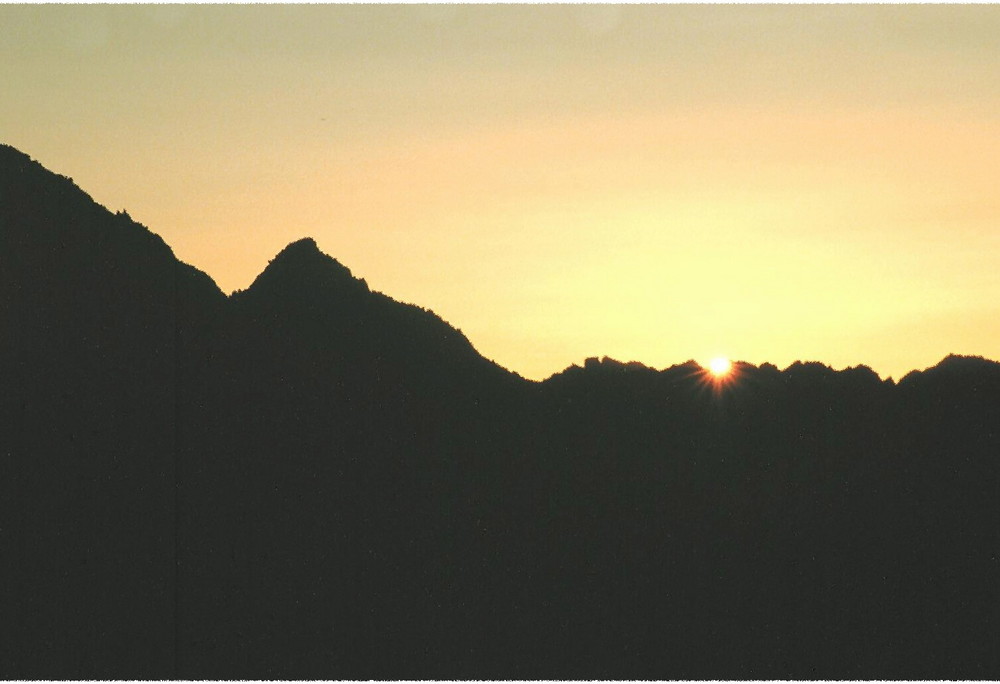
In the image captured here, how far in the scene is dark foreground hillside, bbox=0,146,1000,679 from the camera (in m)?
38.1

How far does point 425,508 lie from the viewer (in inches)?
1714

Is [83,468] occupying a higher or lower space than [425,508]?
higher

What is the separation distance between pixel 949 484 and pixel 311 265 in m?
29.3

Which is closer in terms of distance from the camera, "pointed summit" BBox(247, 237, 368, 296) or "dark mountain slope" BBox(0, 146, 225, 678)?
"dark mountain slope" BBox(0, 146, 225, 678)

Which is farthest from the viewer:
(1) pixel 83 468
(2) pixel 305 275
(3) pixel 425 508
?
(2) pixel 305 275

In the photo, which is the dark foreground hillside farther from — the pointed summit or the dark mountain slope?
the pointed summit

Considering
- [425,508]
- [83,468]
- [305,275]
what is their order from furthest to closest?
[305,275]
[425,508]
[83,468]

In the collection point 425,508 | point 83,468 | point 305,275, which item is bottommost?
point 425,508

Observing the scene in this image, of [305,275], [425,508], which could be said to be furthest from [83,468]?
[305,275]

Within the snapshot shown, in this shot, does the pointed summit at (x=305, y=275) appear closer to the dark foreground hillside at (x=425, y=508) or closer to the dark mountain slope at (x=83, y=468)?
the dark foreground hillside at (x=425, y=508)

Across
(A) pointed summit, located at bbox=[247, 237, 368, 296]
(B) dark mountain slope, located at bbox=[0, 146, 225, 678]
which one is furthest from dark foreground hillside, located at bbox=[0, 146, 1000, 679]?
(A) pointed summit, located at bbox=[247, 237, 368, 296]

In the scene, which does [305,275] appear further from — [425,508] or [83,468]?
[83,468]

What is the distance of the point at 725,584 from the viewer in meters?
40.8

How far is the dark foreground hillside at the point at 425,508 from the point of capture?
38.1 meters
